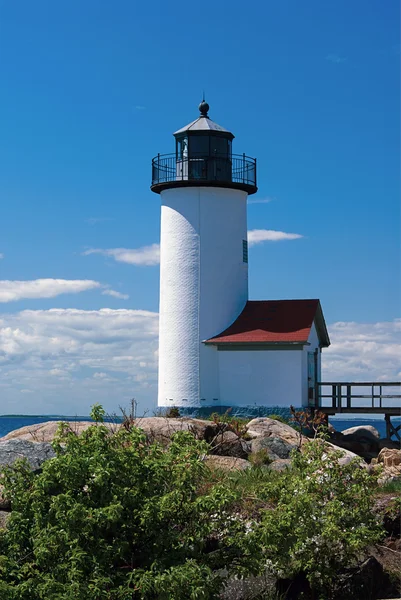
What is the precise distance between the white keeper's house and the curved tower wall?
3cm

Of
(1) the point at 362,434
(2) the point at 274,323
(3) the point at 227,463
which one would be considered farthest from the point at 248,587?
(1) the point at 362,434

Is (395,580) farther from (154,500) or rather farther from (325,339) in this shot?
(325,339)

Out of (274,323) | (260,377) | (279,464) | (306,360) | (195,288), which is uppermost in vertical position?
(195,288)

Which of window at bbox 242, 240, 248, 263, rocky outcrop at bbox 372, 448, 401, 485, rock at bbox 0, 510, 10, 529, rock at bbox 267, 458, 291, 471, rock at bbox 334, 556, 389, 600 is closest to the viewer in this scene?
rock at bbox 334, 556, 389, 600

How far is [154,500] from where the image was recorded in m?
9.88

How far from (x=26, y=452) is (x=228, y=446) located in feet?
15.8

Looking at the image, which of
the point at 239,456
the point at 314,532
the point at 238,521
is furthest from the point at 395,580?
the point at 239,456

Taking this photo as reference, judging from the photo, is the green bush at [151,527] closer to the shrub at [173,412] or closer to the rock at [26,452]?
the rock at [26,452]

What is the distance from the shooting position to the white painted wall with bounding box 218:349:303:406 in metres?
30.1

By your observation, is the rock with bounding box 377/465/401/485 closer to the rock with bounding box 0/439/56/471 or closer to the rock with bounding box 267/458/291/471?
the rock with bounding box 267/458/291/471

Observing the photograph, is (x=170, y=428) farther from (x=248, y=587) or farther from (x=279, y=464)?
(x=248, y=587)

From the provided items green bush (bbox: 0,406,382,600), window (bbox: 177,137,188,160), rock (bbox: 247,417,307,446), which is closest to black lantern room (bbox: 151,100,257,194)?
window (bbox: 177,137,188,160)

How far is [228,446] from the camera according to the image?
16875 millimetres

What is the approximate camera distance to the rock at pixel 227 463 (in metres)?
15.1
